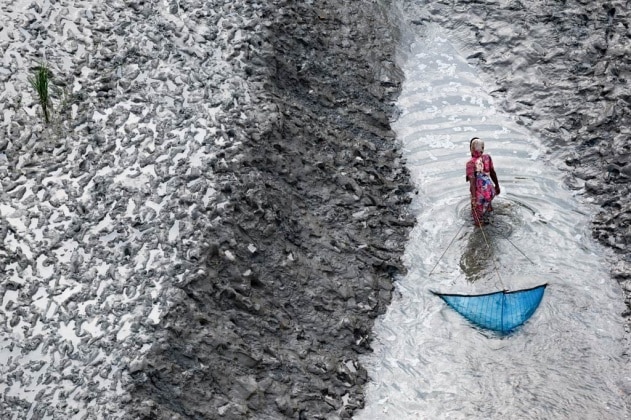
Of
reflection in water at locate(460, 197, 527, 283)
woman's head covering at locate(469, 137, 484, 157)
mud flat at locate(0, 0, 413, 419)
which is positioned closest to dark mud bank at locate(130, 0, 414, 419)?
mud flat at locate(0, 0, 413, 419)

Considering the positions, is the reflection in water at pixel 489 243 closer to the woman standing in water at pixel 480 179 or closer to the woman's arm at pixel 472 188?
the woman standing in water at pixel 480 179

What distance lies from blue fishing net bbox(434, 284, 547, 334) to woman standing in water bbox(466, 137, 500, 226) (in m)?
1.04

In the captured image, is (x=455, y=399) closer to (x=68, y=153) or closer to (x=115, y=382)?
(x=115, y=382)

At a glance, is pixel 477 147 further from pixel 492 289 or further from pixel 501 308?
pixel 501 308

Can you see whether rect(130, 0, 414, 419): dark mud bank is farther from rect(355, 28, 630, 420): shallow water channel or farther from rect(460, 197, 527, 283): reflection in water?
rect(460, 197, 527, 283): reflection in water

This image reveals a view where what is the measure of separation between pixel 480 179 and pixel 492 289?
1.05 m

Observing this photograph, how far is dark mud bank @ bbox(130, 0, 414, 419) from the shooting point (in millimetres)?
6422

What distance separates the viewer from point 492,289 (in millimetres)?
7574

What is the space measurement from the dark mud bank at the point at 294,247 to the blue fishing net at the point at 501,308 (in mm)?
765

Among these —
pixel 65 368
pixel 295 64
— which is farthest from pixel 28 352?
pixel 295 64

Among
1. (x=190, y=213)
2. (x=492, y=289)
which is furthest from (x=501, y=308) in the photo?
(x=190, y=213)

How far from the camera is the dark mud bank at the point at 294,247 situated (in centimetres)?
642

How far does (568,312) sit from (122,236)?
379cm

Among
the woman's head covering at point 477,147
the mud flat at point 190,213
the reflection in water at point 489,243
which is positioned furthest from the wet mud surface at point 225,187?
the woman's head covering at point 477,147
